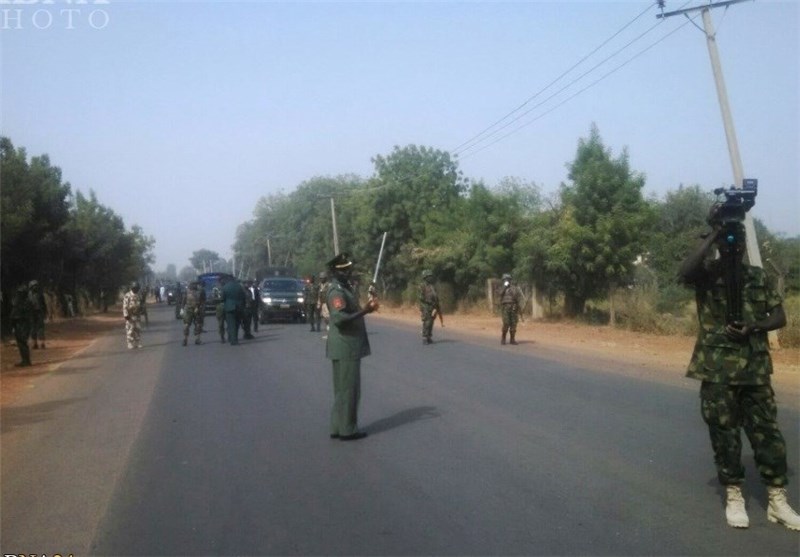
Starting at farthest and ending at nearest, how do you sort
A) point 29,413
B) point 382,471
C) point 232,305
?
1. point 232,305
2. point 29,413
3. point 382,471

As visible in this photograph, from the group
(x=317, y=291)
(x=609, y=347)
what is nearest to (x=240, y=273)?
(x=317, y=291)

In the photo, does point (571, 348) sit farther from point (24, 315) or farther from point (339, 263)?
point (24, 315)

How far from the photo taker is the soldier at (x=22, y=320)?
59.2ft

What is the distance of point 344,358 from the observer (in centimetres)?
889

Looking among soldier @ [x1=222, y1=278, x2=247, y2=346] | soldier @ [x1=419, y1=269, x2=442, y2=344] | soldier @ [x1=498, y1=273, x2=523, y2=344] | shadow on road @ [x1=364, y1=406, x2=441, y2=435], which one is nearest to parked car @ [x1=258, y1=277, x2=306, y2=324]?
soldier @ [x1=222, y1=278, x2=247, y2=346]

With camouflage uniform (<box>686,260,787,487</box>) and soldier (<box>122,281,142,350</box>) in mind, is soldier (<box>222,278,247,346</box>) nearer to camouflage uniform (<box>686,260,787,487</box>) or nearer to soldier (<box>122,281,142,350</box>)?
soldier (<box>122,281,142,350</box>)

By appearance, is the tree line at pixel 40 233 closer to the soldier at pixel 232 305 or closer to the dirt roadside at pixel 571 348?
the dirt roadside at pixel 571 348

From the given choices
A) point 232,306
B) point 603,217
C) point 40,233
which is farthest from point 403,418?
point 40,233

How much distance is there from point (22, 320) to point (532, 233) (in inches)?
652

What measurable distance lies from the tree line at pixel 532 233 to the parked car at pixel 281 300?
7696 millimetres

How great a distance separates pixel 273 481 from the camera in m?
7.17

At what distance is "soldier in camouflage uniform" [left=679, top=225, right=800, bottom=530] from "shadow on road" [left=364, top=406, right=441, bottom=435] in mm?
4466

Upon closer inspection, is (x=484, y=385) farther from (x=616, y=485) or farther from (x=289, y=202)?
(x=289, y=202)

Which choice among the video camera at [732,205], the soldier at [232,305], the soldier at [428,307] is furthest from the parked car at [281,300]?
Answer: the video camera at [732,205]
